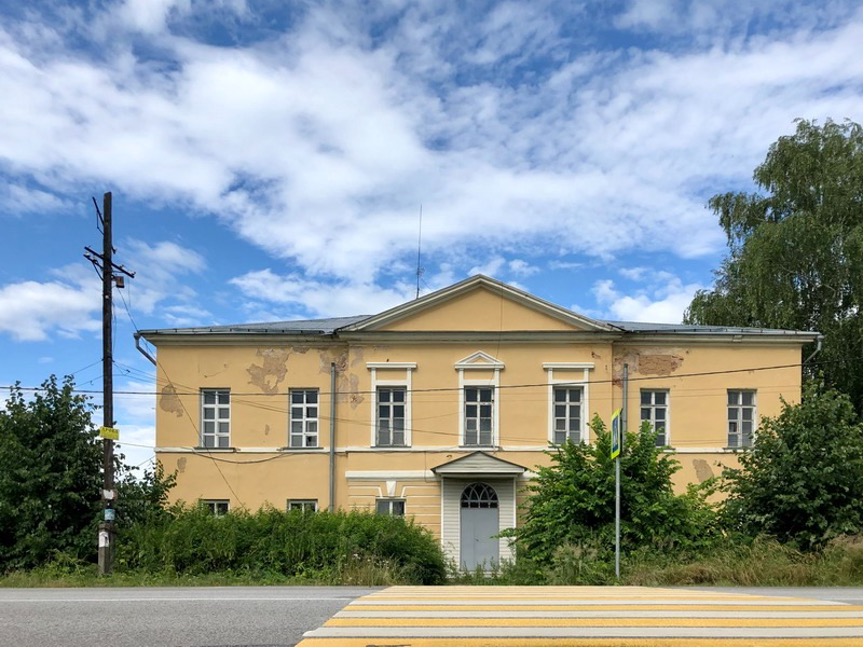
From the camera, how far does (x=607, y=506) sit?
19.1 m

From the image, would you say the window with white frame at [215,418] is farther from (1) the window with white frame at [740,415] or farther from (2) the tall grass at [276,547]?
(1) the window with white frame at [740,415]

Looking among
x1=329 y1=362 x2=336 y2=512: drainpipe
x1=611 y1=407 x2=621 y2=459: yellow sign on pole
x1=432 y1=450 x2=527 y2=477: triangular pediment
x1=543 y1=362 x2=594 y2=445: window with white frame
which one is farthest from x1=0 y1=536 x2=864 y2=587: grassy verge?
x1=543 y1=362 x2=594 y2=445: window with white frame

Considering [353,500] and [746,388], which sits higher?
[746,388]

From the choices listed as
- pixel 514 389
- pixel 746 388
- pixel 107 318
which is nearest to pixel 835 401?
pixel 746 388

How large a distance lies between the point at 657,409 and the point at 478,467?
646 cm

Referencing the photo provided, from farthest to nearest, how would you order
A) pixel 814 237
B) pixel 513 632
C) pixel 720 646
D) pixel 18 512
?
1. pixel 814 237
2. pixel 18 512
3. pixel 513 632
4. pixel 720 646

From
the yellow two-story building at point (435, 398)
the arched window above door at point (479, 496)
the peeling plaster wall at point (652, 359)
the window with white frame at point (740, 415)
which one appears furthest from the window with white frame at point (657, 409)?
the arched window above door at point (479, 496)

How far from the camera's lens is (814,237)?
3334 cm

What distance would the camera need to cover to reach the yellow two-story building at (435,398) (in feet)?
87.3

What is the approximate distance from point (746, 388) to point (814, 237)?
9.41 m

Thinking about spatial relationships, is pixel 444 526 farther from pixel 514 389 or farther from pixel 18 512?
pixel 18 512

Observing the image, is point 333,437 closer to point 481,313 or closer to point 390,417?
point 390,417

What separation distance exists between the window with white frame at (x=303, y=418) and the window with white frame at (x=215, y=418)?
2.06 meters

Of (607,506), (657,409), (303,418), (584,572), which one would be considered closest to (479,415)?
(303,418)
